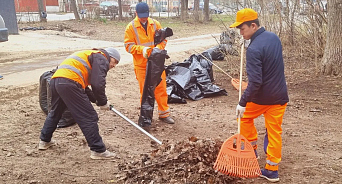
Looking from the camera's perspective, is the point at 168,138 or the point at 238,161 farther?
the point at 168,138

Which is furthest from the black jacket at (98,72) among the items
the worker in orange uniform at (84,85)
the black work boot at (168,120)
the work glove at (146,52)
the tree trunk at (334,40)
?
the tree trunk at (334,40)

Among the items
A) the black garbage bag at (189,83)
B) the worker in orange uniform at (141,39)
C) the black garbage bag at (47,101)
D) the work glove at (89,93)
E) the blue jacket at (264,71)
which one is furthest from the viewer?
the black garbage bag at (189,83)

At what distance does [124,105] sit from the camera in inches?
241

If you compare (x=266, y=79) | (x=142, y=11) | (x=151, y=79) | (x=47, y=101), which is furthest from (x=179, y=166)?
(x=47, y=101)

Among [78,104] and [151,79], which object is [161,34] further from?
[78,104]

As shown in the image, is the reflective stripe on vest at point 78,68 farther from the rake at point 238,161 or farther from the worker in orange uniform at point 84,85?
the rake at point 238,161

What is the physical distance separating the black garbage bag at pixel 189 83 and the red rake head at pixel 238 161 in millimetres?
3025

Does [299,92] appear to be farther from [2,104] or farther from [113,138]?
[2,104]

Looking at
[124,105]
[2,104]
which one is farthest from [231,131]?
[2,104]

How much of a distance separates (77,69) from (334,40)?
5269 mm

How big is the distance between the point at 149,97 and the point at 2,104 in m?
2.70

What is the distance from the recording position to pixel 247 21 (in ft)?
10.3

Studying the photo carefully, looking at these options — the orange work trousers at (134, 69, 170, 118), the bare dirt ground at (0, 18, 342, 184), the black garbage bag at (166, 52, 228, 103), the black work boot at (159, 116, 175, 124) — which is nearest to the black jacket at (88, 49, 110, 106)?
the bare dirt ground at (0, 18, 342, 184)

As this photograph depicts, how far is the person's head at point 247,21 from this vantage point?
310 centimetres
